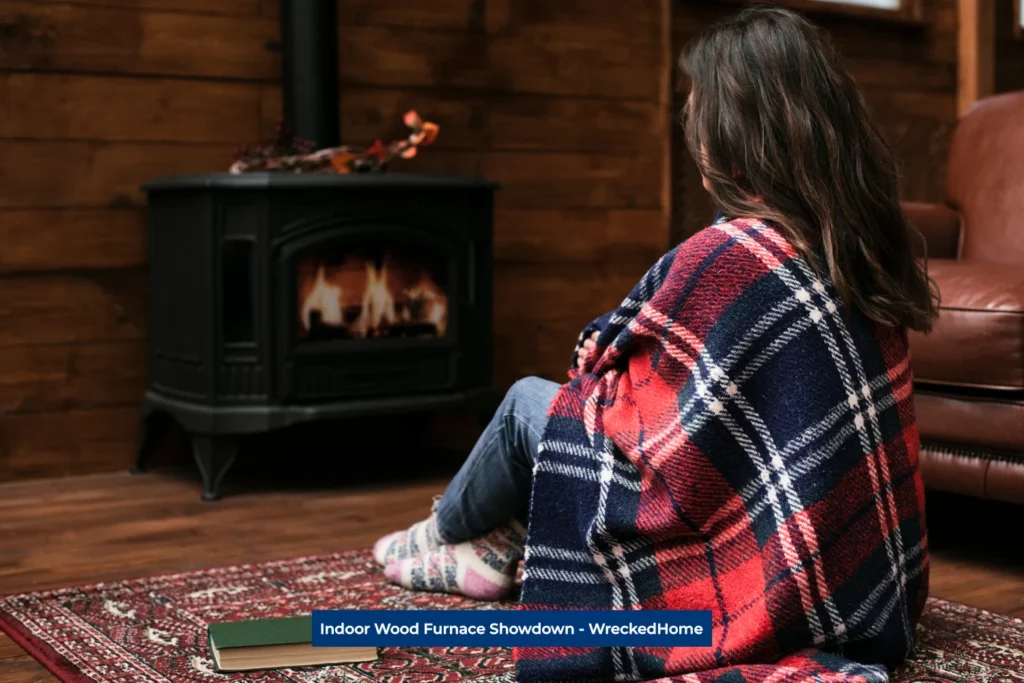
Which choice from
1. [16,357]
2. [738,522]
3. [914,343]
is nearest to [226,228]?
[16,357]

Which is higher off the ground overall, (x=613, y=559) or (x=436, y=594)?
(x=613, y=559)

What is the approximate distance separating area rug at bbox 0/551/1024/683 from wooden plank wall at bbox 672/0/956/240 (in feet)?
7.29

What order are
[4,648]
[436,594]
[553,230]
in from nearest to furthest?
[4,648] < [436,594] < [553,230]

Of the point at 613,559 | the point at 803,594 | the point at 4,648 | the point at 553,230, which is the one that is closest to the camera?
the point at 803,594

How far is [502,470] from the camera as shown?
5.89 ft

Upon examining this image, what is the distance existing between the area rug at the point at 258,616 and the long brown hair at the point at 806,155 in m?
0.55

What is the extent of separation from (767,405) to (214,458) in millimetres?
1733

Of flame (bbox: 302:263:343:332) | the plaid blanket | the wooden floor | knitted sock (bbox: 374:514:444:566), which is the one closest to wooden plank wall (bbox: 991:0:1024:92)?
the wooden floor

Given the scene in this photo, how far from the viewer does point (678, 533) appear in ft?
4.93

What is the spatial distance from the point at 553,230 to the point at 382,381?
94 centimetres

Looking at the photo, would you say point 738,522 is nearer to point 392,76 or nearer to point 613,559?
point 613,559

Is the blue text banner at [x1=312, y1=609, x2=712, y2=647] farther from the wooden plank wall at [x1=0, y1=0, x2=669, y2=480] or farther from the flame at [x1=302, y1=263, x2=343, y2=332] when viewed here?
the wooden plank wall at [x1=0, y1=0, x2=669, y2=480]

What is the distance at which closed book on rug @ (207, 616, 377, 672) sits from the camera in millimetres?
1663

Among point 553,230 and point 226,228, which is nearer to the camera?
point 226,228
